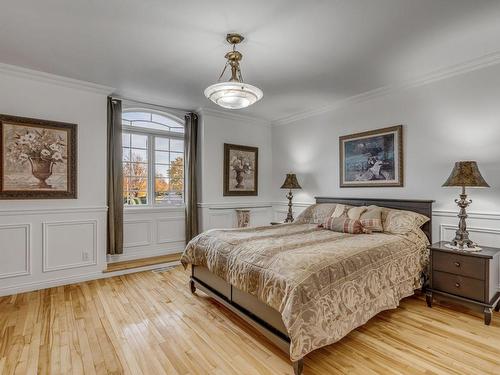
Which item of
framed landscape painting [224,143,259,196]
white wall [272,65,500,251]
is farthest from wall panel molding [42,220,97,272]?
white wall [272,65,500,251]

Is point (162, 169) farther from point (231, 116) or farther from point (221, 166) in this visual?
point (231, 116)

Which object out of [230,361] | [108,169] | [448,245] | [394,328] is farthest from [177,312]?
[448,245]

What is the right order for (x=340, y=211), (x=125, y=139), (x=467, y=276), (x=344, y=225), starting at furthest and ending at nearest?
(x=125, y=139) → (x=340, y=211) → (x=344, y=225) → (x=467, y=276)

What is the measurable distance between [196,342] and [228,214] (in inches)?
118

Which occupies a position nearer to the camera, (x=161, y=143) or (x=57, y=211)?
(x=57, y=211)

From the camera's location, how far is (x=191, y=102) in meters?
4.43

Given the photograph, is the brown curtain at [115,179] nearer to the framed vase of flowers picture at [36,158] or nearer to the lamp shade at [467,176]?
the framed vase of flowers picture at [36,158]

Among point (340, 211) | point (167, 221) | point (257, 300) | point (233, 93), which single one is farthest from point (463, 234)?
point (167, 221)

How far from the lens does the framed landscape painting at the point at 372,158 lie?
3666mm

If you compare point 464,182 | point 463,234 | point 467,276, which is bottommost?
point 467,276

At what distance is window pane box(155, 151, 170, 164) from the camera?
467 cm

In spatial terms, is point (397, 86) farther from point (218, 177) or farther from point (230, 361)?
point (230, 361)

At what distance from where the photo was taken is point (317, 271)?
1.93 metres

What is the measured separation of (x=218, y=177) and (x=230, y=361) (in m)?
3.35
